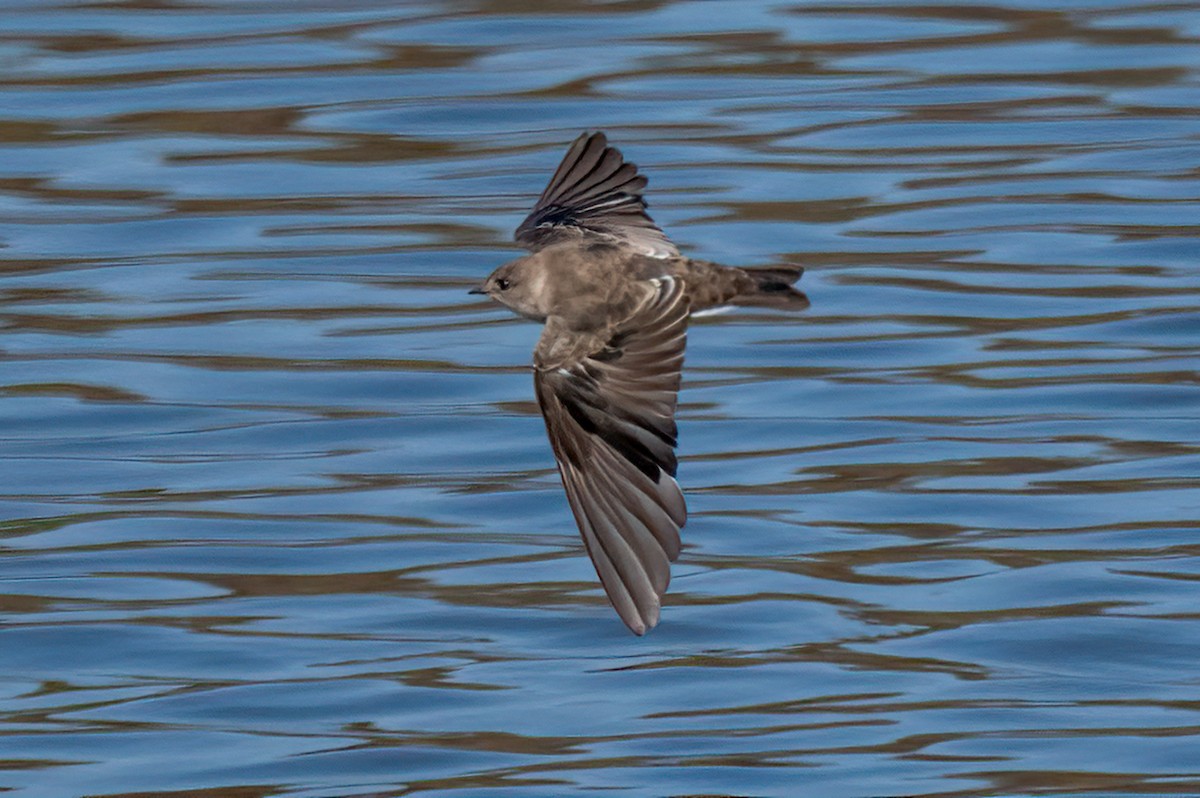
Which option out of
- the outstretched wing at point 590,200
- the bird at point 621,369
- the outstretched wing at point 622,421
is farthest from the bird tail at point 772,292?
the outstretched wing at point 590,200

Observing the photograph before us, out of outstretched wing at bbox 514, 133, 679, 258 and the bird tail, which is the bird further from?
outstretched wing at bbox 514, 133, 679, 258

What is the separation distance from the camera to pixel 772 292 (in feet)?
21.5

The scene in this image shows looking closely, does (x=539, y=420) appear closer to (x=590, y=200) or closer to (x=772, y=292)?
(x=590, y=200)

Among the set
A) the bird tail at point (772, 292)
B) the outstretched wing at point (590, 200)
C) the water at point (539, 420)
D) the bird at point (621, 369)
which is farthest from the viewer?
the water at point (539, 420)

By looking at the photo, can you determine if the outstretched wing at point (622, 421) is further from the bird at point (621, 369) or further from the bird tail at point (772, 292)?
the bird tail at point (772, 292)

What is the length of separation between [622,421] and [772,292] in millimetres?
423

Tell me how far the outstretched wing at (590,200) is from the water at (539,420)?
1.27 meters

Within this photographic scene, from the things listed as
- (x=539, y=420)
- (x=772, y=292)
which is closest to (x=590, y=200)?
(x=772, y=292)

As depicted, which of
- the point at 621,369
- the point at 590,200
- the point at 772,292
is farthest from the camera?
the point at 590,200

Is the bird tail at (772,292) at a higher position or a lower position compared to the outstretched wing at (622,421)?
higher

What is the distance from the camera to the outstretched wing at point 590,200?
23.1ft

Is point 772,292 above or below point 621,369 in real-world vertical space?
above

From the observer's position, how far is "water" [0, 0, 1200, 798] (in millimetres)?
7680

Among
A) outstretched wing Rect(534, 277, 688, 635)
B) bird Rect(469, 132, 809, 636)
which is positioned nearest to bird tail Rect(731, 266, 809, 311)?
bird Rect(469, 132, 809, 636)
